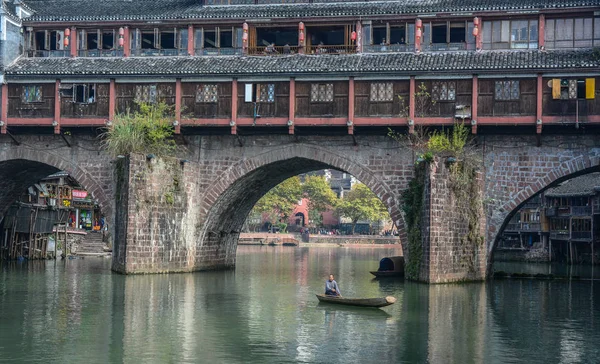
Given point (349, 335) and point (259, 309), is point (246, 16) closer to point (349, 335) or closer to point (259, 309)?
point (259, 309)

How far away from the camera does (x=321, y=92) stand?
41.7 metres

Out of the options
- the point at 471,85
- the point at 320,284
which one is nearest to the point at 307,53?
the point at 471,85

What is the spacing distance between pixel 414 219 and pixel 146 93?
13559mm

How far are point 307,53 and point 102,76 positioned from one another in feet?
30.8

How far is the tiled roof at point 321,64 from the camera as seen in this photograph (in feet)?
129

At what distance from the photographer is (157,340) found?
23891 mm

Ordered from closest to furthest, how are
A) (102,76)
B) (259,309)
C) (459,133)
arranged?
(259,309) → (459,133) → (102,76)

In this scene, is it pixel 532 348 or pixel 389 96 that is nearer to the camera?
pixel 532 348

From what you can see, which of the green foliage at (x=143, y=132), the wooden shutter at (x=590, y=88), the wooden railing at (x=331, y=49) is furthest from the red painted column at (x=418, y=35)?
the green foliage at (x=143, y=132)

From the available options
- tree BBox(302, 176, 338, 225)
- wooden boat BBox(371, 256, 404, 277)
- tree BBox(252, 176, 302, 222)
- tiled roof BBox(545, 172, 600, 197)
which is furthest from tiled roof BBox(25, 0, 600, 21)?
tree BBox(302, 176, 338, 225)

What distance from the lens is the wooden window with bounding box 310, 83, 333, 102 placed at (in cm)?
4156

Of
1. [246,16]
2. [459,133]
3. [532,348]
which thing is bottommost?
[532,348]

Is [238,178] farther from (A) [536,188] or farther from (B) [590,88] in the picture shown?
(B) [590,88]

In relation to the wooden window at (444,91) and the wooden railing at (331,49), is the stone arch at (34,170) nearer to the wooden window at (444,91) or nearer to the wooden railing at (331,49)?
the wooden railing at (331,49)
